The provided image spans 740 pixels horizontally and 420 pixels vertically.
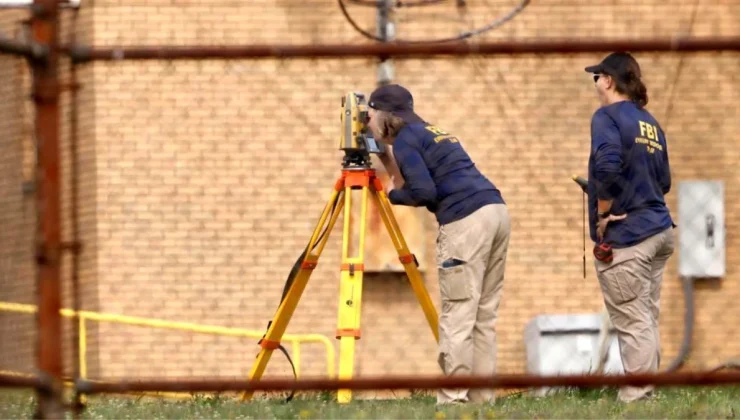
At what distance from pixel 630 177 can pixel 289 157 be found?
202 inches

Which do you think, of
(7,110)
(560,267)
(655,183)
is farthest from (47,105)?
(560,267)

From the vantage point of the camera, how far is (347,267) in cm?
817

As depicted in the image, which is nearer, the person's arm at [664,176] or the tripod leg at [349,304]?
the person's arm at [664,176]

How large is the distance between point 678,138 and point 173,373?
12.9ft

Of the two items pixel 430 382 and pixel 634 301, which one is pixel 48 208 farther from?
pixel 634 301

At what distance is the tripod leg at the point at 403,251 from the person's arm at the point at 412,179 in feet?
1.54

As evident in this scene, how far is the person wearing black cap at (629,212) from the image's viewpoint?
764cm

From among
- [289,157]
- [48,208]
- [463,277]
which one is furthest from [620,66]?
[289,157]

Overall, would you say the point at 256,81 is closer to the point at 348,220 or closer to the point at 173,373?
the point at 173,373

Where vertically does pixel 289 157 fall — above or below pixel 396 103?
below

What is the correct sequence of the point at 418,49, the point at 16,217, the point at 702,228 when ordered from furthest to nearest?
1. the point at 702,228
2. the point at 16,217
3. the point at 418,49

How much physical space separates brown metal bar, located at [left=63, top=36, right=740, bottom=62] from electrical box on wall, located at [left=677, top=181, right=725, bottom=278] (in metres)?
6.60

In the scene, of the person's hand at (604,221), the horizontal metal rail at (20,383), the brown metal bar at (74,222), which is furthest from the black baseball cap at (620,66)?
the horizontal metal rail at (20,383)

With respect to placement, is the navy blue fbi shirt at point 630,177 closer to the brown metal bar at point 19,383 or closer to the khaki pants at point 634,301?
the khaki pants at point 634,301
